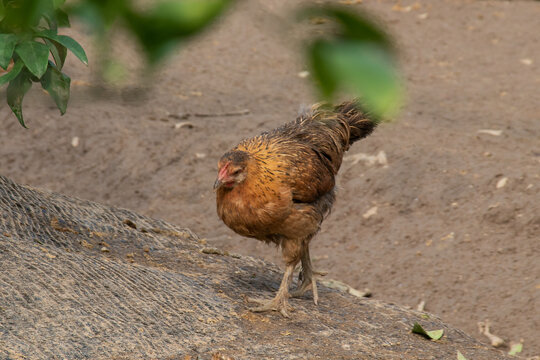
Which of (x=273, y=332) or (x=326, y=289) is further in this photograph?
(x=326, y=289)

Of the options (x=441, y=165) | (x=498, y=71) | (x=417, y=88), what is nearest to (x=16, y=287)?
(x=441, y=165)

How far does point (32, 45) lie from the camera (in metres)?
1.99

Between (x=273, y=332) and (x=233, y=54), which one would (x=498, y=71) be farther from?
(x=273, y=332)

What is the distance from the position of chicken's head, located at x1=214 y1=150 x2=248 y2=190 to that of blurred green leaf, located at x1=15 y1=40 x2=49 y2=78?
6.08 ft

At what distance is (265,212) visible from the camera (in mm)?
3850

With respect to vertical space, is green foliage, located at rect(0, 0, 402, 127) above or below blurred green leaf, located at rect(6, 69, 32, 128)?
above

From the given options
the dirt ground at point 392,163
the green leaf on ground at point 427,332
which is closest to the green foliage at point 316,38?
the green leaf on ground at point 427,332

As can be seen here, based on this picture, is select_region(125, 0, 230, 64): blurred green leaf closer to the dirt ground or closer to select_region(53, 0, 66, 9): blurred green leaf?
select_region(53, 0, 66, 9): blurred green leaf

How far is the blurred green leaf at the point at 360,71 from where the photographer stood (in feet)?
2.26

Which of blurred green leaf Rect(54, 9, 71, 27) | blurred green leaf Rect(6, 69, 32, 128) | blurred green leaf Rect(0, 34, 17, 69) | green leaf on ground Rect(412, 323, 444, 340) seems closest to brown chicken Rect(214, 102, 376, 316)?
green leaf on ground Rect(412, 323, 444, 340)

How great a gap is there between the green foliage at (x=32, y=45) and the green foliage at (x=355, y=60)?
0.28 metres

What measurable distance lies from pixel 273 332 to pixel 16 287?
1232 millimetres

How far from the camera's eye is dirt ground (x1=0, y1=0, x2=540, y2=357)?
5.70m

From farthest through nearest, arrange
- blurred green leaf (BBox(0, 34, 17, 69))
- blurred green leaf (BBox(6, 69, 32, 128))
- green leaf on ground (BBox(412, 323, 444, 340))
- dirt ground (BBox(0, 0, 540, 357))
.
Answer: dirt ground (BBox(0, 0, 540, 357))
green leaf on ground (BBox(412, 323, 444, 340))
blurred green leaf (BBox(6, 69, 32, 128))
blurred green leaf (BBox(0, 34, 17, 69))
